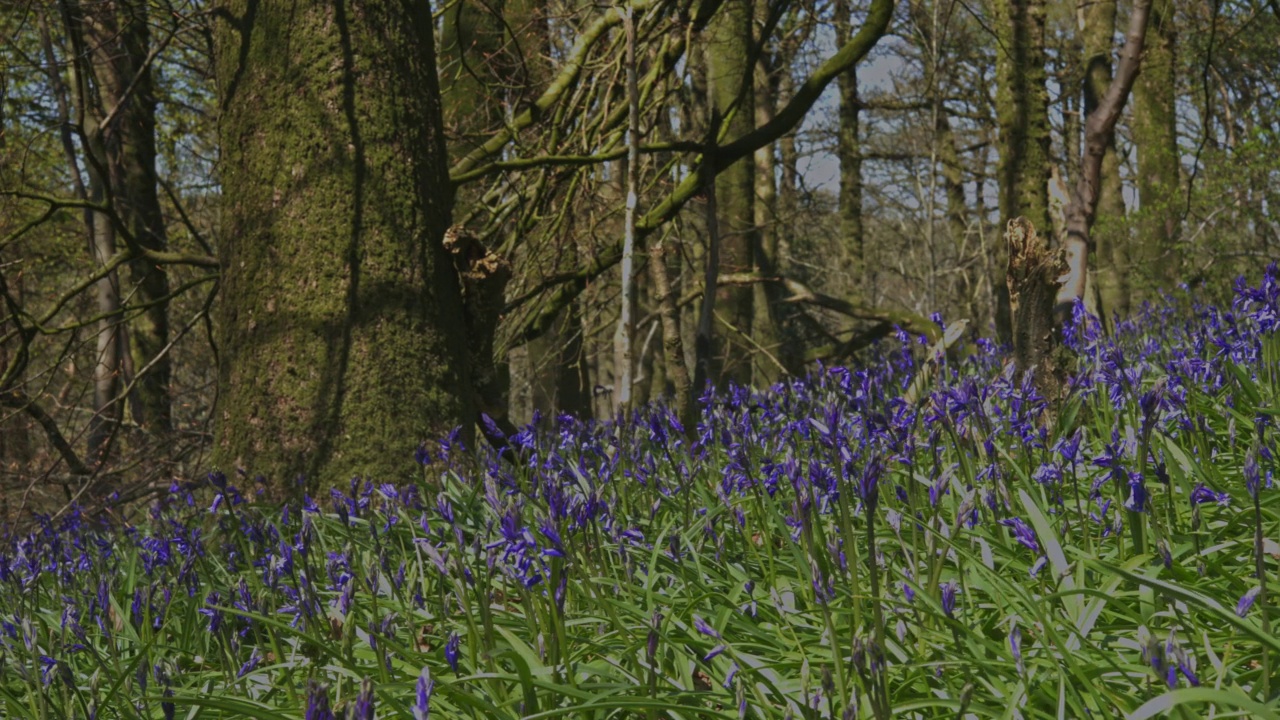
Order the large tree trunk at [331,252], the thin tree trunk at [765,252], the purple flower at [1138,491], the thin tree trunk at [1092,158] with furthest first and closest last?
the thin tree trunk at [765,252] → the thin tree trunk at [1092,158] → the large tree trunk at [331,252] → the purple flower at [1138,491]

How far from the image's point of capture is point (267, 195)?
4461 mm

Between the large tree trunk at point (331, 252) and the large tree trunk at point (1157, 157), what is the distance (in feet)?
35.3

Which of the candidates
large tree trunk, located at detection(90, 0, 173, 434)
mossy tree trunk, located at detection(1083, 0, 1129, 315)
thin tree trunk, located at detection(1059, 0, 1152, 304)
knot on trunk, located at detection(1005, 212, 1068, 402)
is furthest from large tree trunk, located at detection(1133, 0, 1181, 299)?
large tree trunk, located at detection(90, 0, 173, 434)

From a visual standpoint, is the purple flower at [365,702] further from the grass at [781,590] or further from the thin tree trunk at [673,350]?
the thin tree trunk at [673,350]

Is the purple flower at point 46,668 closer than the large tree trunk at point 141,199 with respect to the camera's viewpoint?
Yes

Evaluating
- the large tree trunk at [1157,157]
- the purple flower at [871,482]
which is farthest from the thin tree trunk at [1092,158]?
the large tree trunk at [1157,157]

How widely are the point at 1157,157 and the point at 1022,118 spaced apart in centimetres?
567

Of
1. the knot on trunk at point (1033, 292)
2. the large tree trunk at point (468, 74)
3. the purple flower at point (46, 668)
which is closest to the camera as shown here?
the purple flower at point (46, 668)

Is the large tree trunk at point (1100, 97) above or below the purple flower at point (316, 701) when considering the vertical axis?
above

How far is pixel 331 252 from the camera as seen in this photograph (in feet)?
14.3

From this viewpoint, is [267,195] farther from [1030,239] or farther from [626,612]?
[1030,239]

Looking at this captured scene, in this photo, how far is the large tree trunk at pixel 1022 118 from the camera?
903 cm

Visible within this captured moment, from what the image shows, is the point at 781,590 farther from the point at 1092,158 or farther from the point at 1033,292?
the point at 1092,158

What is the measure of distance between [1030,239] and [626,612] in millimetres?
2379
